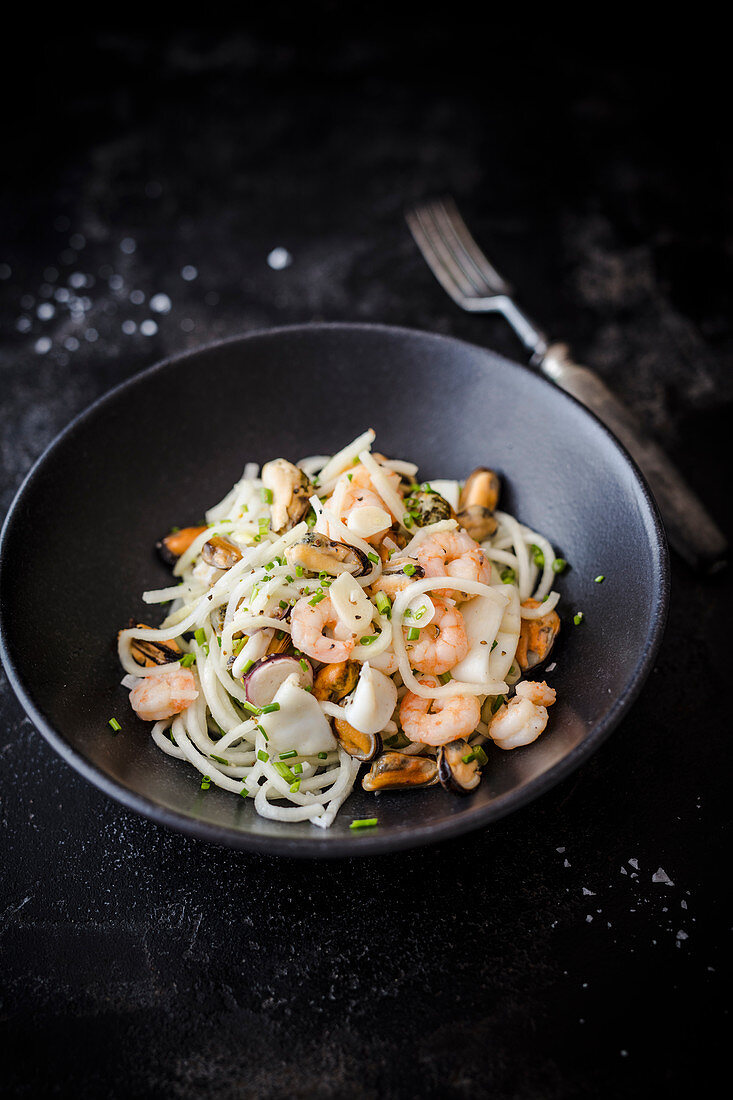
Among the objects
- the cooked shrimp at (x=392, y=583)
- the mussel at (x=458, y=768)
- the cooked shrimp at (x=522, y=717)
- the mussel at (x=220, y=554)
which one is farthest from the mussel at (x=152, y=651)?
the cooked shrimp at (x=522, y=717)

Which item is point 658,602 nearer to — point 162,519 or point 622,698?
point 622,698

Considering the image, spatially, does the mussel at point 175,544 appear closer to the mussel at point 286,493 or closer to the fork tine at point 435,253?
the mussel at point 286,493

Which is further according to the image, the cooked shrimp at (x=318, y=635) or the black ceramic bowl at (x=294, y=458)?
the cooked shrimp at (x=318, y=635)

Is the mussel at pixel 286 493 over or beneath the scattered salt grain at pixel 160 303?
over

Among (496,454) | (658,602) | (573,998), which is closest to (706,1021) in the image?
(573,998)

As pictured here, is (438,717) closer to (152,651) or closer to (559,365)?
(152,651)

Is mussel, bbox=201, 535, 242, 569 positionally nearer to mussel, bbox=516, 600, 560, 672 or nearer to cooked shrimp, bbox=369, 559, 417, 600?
cooked shrimp, bbox=369, 559, 417, 600

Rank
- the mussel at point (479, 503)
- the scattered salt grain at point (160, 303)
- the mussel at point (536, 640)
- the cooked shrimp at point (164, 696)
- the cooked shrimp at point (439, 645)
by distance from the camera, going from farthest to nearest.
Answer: the scattered salt grain at point (160, 303) → the mussel at point (479, 503) → the mussel at point (536, 640) → the cooked shrimp at point (164, 696) → the cooked shrimp at point (439, 645)
